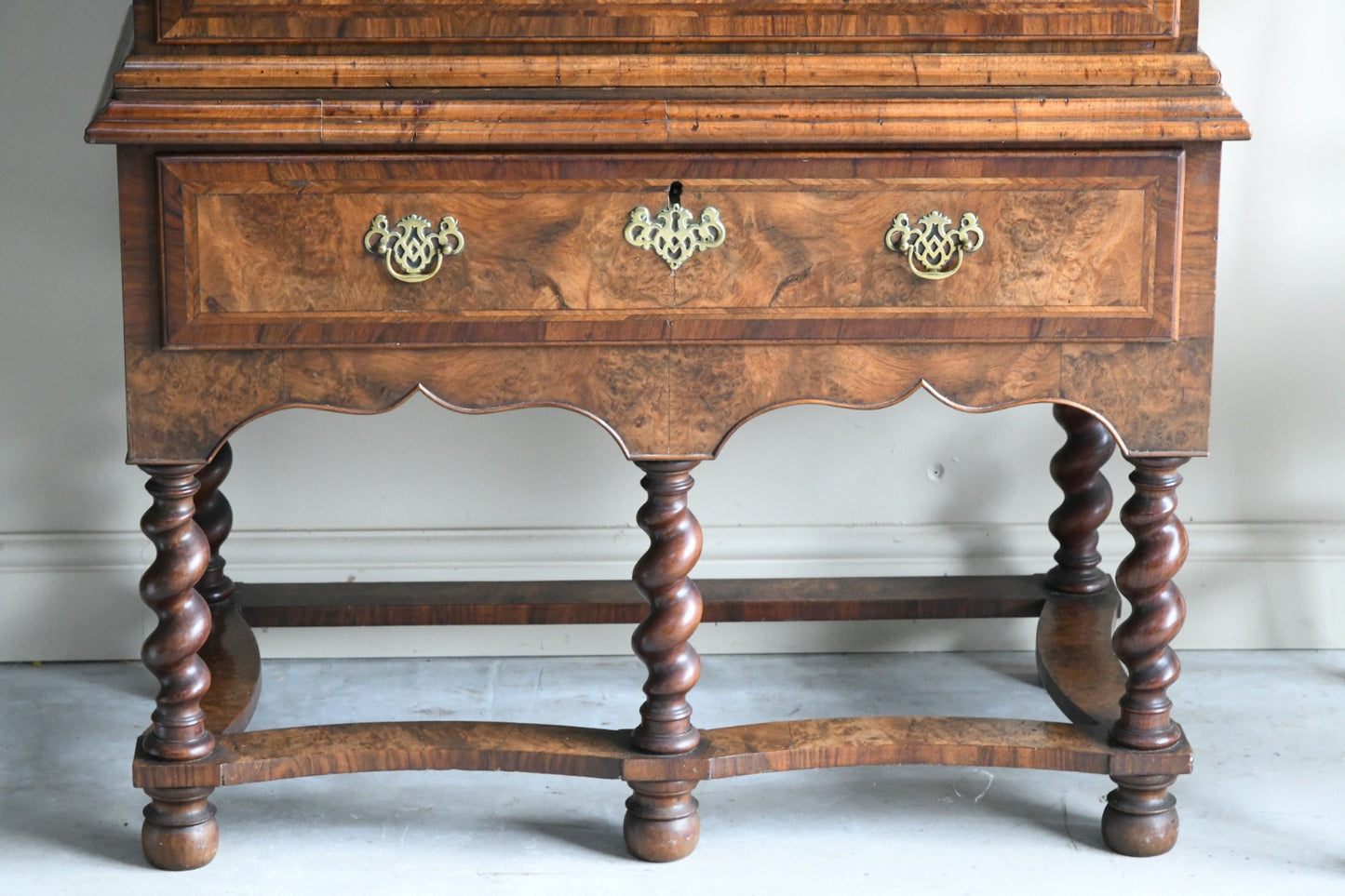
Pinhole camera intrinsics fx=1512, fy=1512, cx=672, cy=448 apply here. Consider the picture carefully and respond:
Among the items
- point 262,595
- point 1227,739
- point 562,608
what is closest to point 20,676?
point 262,595

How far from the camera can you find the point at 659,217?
1.71m

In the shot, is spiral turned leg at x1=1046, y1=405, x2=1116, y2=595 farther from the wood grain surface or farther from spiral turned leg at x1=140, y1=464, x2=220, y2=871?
spiral turned leg at x1=140, y1=464, x2=220, y2=871

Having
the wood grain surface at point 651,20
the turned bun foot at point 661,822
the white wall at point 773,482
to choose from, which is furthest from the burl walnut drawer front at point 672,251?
the white wall at point 773,482

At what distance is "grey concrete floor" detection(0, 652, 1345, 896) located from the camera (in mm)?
1860

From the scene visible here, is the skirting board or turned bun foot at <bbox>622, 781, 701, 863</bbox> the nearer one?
turned bun foot at <bbox>622, 781, 701, 863</bbox>

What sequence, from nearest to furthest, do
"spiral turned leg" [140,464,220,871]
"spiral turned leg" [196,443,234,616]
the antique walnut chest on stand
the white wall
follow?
the antique walnut chest on stand → "spiral turned leg" [140,464,220,871] → "spiral turned leg" [196,443,234,616] → the white wall

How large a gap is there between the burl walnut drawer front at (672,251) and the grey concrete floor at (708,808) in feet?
2.18

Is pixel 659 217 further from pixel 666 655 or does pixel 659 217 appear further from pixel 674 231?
pixel 666 655

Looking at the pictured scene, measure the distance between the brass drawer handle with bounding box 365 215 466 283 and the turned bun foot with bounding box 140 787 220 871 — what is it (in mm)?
701

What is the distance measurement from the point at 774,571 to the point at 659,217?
1045 mm

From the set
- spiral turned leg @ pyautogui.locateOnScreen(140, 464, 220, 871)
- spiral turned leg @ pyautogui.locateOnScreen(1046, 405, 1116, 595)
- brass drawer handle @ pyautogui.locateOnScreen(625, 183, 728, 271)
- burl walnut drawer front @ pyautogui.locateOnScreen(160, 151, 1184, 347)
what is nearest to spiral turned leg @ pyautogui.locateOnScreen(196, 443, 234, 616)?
spiral turned leg @ pyautogui.locateOnScreen(140, 464, 220, 871)

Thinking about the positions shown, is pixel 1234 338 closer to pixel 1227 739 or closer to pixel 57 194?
pixel 1227 739

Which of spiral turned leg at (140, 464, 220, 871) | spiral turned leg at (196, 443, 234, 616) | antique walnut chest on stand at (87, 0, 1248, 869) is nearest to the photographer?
antique walnut chest on stand at (87, 0, 1248, 869)

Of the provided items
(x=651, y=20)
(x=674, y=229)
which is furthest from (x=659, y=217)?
(x=651, y=20)
